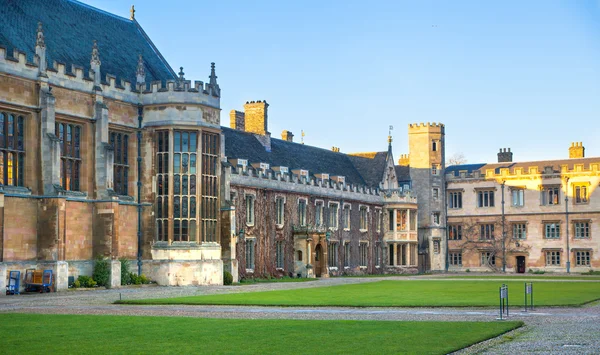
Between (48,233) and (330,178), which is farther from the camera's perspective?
(330,178)

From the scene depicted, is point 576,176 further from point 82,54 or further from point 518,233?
point 82,54

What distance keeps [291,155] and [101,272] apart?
2346 centimetres

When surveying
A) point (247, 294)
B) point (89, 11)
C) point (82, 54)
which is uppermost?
point (89, 11)

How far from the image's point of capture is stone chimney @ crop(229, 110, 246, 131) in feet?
183

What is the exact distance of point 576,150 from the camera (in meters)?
72.0

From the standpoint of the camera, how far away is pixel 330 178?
194 feet

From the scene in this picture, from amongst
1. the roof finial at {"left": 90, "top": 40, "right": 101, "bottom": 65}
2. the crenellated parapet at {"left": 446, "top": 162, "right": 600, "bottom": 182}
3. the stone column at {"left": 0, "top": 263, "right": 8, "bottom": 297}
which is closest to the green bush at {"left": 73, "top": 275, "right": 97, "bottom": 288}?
the stone column at {"left": 0, "top": 263, "right": 8, "bottom": 297}

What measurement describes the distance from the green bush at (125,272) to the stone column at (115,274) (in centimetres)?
60

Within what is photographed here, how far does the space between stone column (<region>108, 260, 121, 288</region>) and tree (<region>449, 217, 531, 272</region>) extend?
39.9 meters

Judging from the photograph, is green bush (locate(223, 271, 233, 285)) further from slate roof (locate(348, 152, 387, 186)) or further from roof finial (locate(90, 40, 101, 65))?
slate roof (locate(348, 152, 387, 186))

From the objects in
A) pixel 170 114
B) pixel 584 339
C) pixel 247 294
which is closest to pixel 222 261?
pixel 170 114

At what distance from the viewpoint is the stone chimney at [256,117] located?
5628cm

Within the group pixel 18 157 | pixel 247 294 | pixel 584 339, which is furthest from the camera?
pixel 18 157

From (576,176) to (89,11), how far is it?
131 feet
